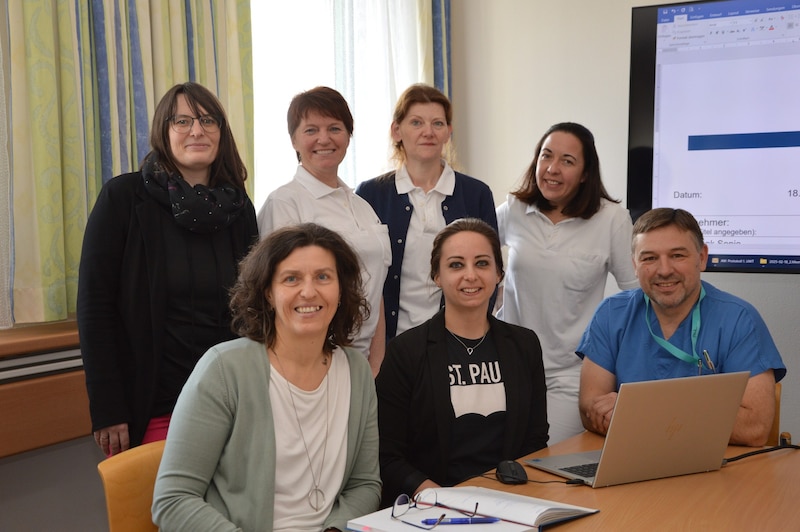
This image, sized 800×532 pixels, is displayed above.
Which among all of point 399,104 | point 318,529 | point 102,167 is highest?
point 399,104

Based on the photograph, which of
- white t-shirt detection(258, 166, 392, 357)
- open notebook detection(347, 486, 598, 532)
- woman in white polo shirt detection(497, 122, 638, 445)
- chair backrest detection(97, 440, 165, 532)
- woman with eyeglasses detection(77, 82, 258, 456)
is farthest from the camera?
woman in white polo shirt detection(497, 122, 638, 445)

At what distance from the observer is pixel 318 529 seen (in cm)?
171

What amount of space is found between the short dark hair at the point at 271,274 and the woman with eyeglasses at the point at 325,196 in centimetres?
58

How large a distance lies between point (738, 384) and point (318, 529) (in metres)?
0.95

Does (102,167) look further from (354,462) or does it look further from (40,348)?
(354,462)

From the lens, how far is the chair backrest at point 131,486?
5.11 ft

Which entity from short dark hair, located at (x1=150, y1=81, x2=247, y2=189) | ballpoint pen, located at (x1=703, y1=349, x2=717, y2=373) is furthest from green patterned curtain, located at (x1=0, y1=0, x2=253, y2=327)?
ballpoint pen, located at (x1=703, y1=349, x2=717, y2=373)

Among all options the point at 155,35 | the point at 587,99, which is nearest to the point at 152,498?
the point at 155,35

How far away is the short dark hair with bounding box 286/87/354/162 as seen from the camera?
2.48 m

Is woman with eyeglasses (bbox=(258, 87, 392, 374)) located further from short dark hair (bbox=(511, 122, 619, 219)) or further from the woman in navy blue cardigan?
short dark hair (bbox=(511, 122, 619, 219))

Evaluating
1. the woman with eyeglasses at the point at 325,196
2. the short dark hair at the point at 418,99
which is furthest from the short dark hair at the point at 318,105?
the short dark hair at the point at 418,99

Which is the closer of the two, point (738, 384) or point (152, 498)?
point (152, 498)

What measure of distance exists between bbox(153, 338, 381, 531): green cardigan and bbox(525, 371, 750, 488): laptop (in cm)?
53

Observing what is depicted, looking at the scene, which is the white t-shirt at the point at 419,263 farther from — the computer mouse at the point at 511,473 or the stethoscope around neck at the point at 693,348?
the computer mouse at the point at 511,473
